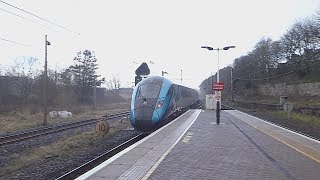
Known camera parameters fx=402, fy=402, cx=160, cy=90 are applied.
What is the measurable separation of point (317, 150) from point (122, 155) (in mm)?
→ 6567

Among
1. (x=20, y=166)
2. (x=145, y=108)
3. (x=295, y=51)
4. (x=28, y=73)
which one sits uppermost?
(x=295, y=51)

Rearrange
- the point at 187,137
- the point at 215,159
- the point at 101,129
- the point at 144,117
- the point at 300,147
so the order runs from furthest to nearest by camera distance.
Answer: the point at 101,129
the point at 144,117
the point at 187,137
the point at 300,147
the point at 215,159

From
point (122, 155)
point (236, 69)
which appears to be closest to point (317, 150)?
point (122, 155)

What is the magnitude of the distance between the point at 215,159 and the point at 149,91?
37.8 ft

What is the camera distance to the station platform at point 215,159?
30.8 feet

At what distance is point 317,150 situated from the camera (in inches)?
533

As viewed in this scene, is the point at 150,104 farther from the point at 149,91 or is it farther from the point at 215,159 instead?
the point at 215,159

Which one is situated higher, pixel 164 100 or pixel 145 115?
pixel 164 100

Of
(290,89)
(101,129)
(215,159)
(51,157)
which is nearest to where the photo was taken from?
(215,159)

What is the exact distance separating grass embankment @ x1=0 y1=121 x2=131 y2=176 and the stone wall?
47.3 m

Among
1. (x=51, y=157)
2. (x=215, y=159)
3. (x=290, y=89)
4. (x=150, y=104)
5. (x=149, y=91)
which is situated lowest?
(x=51, y=157)

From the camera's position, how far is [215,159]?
11.5m

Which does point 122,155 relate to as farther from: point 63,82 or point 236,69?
point 236,69

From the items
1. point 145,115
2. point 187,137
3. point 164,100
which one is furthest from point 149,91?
point 187,137
